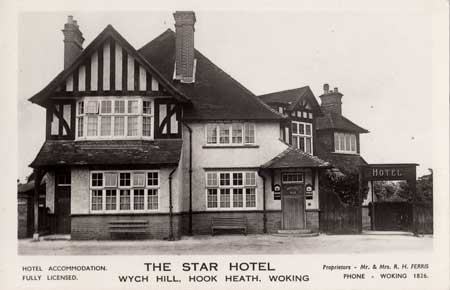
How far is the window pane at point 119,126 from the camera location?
1738cm

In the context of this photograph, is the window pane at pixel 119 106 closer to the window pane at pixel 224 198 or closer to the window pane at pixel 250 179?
the window pane at pixel 224 198

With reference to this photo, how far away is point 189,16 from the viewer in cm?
1772

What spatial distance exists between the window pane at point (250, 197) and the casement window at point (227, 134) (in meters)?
1.65

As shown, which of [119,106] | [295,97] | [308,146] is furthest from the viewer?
[308,146]

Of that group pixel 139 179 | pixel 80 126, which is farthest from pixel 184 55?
pixel 139 179

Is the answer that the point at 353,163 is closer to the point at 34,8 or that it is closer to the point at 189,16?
the point at 189,16

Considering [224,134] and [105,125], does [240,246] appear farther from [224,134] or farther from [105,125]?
[105,125]

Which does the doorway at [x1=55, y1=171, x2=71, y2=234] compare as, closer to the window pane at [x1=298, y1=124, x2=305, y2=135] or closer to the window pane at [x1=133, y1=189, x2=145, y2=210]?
the window pane at [x1=133, y1=189, x2=145, y2=210]

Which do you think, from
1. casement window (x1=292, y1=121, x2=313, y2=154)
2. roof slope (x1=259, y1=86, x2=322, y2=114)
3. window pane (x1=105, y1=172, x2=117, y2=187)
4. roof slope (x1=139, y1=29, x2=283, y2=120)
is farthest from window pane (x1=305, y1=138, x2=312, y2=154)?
window pane (x1=105, y1=172, x2=117, y2=187)

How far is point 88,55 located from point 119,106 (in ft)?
6.10

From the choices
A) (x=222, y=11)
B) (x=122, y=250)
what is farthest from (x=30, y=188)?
(x=222, y=11)

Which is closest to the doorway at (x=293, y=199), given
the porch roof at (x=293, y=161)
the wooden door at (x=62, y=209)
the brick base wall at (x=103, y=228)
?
the porch roof at (x=293, y=161)

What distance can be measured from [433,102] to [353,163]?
11.3 metres

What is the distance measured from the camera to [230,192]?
61.4ft
